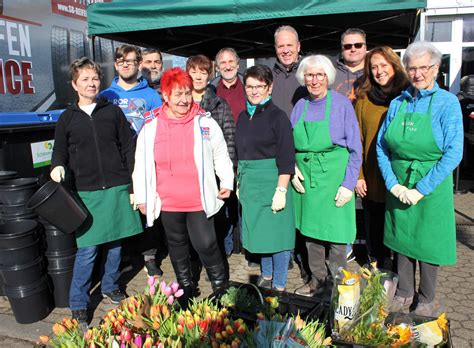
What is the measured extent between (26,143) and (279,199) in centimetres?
219

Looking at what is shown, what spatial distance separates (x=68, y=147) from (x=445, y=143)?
7.66 ft

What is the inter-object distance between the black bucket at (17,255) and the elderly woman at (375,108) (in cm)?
240

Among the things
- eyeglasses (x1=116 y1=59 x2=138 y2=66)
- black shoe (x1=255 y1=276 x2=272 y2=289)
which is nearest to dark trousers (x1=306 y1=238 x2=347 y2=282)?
black shoe (x1=255 y1=276 x2=272 y2=289)

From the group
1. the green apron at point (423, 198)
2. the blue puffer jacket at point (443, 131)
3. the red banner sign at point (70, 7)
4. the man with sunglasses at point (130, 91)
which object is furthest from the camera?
the red banner sign at point (70, 7)

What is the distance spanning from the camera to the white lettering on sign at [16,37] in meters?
5.04

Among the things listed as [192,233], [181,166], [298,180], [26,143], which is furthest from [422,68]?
[26,143]

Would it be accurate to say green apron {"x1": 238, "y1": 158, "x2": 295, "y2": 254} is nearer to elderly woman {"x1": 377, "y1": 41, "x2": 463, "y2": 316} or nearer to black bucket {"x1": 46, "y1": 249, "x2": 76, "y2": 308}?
elderly woman {"x1": 377, "y1": 41, "x2": 463, "y2": 316}

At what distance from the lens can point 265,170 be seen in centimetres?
293

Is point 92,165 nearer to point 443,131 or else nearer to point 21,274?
point 21,274

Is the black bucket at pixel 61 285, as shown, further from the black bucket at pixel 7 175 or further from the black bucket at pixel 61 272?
the black bucket at pixel 7 175

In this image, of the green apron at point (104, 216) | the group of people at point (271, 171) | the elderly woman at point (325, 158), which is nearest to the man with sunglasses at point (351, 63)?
the group of people at point (271, 171)

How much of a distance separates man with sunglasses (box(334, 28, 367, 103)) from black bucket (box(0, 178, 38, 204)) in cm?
241

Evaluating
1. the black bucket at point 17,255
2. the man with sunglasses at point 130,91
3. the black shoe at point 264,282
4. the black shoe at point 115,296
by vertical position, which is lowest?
the black shoe at point 115,296

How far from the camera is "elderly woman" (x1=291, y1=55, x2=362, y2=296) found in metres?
2.79
